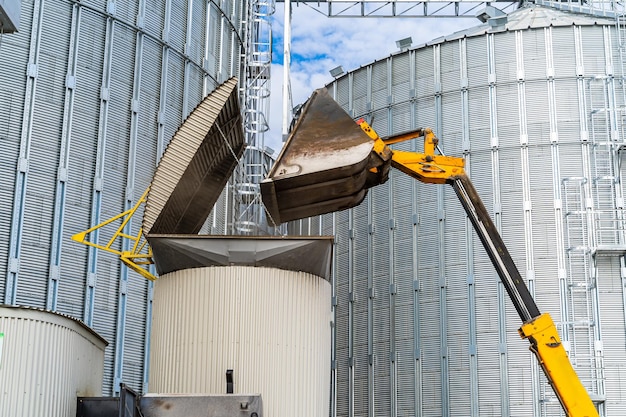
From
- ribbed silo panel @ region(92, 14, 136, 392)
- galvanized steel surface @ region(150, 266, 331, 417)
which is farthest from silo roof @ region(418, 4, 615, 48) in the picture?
galvanized steel surface @ region(150, 266, 331, 417)

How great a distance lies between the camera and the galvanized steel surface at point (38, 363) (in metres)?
19.1

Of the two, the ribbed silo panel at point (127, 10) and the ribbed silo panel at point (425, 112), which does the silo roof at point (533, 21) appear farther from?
the ribbed silo panel at point (127, 10)

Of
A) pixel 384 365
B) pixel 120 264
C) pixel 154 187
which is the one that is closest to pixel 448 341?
pixel 384 365

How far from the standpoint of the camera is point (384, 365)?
34.1 metres

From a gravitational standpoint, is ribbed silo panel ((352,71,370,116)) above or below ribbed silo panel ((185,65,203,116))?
above

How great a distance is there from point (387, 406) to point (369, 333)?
2.69 meters

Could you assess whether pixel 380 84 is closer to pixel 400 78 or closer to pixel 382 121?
pixel 400 78

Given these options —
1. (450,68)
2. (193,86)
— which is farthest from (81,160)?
(450,68)

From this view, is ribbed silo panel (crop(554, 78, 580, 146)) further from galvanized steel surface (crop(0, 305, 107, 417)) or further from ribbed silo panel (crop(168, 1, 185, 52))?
galvanized steel surface (crop(0, 305, 107, 417))

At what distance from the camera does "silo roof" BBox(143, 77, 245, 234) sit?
23.1 m

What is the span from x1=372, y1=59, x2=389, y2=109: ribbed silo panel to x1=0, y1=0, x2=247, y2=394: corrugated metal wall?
821cm

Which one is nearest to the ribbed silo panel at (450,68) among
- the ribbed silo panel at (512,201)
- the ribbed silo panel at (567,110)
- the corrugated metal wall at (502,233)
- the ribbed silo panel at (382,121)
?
the corrugated metal wall at (502,233)

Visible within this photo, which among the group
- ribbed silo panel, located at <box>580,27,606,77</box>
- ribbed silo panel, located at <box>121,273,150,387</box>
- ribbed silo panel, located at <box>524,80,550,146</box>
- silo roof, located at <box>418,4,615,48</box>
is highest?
Answer: silo roof, located at <box>418,4,615,48</box>

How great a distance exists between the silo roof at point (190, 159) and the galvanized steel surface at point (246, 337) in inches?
102
